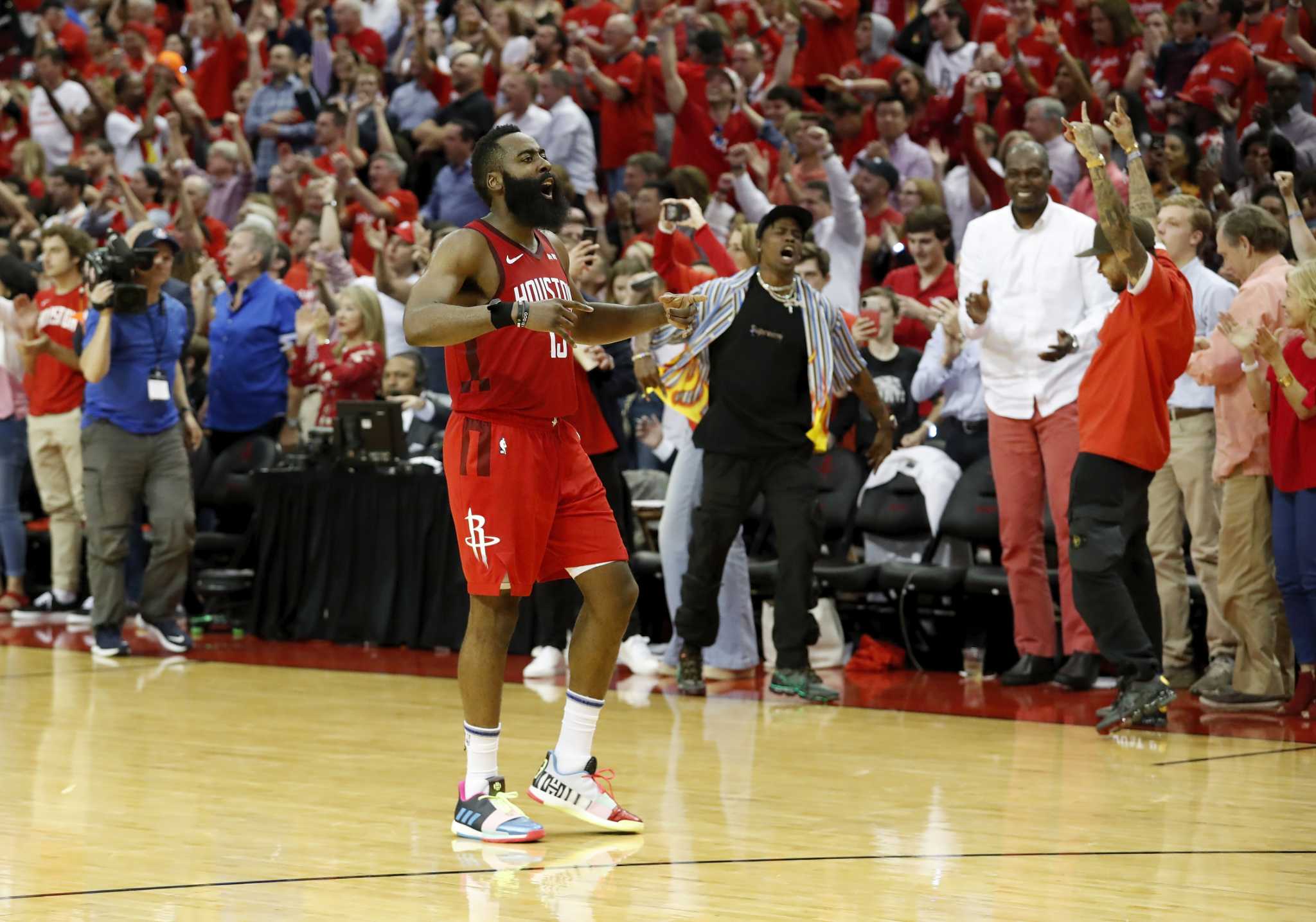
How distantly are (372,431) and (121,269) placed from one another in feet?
5.24

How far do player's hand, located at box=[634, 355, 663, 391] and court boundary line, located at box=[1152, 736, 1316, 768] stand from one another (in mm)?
2612

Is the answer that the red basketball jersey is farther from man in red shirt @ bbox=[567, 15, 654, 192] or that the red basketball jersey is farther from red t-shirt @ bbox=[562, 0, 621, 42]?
red t-shirt @ bbox=[562, 0, 621, 42]

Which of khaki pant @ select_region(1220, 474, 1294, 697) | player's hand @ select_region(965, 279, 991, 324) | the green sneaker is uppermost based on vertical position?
player's hand @ select_region(965, 279, 991, 324)

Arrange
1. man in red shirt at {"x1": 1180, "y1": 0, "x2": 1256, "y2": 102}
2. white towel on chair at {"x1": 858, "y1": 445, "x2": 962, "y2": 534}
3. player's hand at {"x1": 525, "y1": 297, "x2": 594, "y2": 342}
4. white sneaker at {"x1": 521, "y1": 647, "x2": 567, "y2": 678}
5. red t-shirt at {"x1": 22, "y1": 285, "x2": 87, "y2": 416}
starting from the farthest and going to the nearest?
1. man in red shirt at {"x1": 1180, "y1": 0, "x2": 1256, "y2": 102}
2. red t-shirt at {"x1": 22, "y1": 285, "x2": 87, "y2": 416}
3. white towel on chair at {"x1": 858, "y1": 445, "x2": 962, "y2": 534}
4. white sneaker at {"x1": 521, "y1": 647, "x2": 567, "y2": 678}
5. player's hand at {"x1": 525, "y1": 297, "x2": 594, "y2": 342}

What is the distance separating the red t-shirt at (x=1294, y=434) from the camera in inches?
281

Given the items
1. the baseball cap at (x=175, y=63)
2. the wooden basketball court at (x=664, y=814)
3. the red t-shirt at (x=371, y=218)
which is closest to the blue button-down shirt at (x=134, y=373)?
the wooden basketball court at (x=664, y=814)

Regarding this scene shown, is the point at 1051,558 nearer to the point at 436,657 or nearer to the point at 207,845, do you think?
the point at 436,657

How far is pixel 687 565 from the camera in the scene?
28.6 feet

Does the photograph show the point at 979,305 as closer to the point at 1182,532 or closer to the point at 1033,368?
the point at 1033,368

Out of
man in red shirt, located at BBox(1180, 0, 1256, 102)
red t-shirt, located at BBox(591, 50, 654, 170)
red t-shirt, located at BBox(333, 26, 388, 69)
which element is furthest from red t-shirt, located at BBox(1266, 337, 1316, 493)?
red t-shirt, located at BBox(333, 26, 388, 69)

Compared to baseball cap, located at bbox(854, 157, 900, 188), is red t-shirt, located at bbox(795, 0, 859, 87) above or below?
above

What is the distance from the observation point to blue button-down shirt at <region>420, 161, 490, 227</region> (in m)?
13.1

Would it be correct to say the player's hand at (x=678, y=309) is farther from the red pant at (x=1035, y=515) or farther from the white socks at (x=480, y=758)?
the red pant at (x=1035, y=515)

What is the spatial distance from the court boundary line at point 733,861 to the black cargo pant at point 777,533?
10.5 ft
